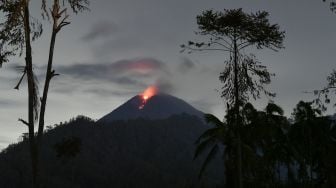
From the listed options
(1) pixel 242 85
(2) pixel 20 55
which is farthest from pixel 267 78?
(2) pixel 20 55

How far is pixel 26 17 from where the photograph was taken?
15.1m

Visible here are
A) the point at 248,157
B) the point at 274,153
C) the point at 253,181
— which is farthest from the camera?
the point at 274,153

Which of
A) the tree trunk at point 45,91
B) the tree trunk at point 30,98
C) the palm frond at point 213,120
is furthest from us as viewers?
the palm frond at point 213,120

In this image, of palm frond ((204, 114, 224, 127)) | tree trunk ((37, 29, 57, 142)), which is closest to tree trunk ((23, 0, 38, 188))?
tree trunk ((37, 29, 57, 142))

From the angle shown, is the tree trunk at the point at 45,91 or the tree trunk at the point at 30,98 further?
the tree trunk at the point at 45,91

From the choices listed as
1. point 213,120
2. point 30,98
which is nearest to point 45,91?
point 30,98

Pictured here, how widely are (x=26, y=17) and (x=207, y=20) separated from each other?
15022 mm

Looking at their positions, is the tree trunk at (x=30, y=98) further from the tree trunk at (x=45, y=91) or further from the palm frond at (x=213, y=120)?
the palm frond at (x=213, y=120)

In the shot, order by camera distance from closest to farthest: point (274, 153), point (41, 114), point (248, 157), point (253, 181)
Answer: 1. point (41, 114)
2. point (248, 157)
3. point (253, 181)
4. point (274, 153)

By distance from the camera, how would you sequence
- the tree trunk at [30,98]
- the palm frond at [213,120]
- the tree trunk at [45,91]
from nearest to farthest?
the tree trunk at [30,98] → the tree trunk at [45,91] → the palm frond at [213,120]

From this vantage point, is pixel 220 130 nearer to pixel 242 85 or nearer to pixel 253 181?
pixel 242 85

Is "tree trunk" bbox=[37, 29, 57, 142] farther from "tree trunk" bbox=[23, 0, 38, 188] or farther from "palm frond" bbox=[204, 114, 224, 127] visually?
"palm frond" bbox=[204, 114, 224, 127]

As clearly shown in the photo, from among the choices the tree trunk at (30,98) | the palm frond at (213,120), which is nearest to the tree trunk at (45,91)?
the tree trunk at (30,98)

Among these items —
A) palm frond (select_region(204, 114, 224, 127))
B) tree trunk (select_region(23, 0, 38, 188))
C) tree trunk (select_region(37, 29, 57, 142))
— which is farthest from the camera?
palm frond (select_region(204, 114, 224, 127))
